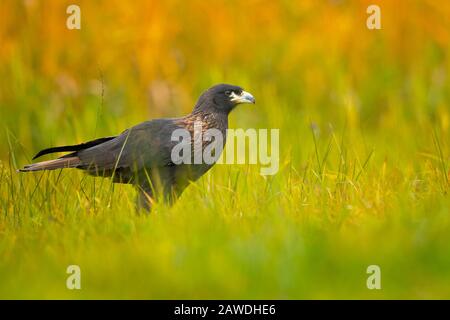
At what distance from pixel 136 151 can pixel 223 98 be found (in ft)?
2.76

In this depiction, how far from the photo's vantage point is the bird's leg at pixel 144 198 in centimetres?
528

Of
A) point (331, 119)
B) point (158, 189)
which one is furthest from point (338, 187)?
point (331, 119)

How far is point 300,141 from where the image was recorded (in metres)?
7.10

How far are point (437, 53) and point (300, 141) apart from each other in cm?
268

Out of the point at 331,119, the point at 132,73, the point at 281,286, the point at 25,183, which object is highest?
the point at 132,73

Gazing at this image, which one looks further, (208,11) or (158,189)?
(208,11)

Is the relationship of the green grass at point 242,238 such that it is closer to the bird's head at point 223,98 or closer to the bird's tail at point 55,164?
the bird's tail at point 55,164

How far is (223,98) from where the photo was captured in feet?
20.5

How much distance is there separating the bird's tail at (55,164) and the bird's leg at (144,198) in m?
0.51

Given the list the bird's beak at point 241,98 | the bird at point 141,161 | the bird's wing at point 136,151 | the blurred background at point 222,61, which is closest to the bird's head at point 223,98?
the bird's beak at point 241,98

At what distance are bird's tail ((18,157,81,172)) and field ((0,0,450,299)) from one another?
75mm

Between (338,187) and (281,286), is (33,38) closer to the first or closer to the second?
(338,187)

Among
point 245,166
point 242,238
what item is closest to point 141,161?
point 245,166

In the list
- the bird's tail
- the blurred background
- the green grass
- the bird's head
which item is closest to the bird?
the bird's tail
